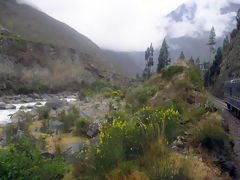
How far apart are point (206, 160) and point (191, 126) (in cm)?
239

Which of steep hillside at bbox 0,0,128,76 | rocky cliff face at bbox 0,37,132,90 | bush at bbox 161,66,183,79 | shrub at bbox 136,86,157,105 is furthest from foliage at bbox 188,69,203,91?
steep hillside at bbox 0,0,128,76

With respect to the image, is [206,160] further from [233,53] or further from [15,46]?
[15,46]

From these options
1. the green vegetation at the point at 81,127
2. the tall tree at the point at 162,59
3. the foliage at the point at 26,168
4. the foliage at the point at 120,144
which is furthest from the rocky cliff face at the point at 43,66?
the foliage at the point at 120,144

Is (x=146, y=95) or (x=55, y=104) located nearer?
(x=146, y=95)

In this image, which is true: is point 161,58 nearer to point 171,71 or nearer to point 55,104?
point 55,104

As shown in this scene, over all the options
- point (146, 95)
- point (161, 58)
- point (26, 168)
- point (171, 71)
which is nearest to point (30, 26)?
point (161, 58)

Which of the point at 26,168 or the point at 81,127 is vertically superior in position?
the point at 26,168

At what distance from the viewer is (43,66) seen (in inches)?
2948

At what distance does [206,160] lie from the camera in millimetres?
7246

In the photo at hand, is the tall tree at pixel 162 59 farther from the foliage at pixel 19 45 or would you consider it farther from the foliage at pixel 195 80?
the foliage at pixel 195 80

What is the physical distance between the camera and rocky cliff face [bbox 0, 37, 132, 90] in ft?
207

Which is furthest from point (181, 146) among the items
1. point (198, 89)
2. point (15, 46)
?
point (15, 46)

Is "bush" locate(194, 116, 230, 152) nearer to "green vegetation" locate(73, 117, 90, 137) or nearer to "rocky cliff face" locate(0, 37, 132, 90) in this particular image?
"green vegetation" locate(73, 117, 90, 137)

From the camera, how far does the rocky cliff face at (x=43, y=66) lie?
63094 millimetres
